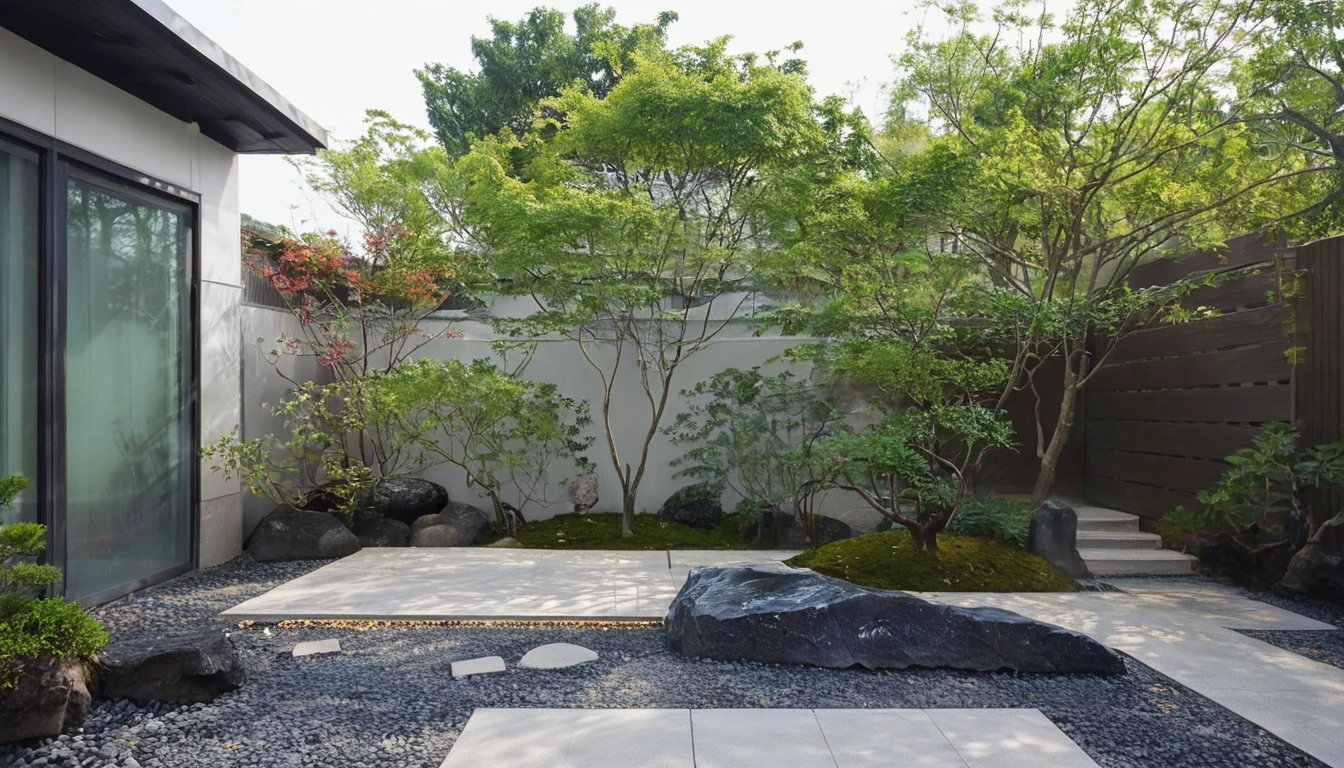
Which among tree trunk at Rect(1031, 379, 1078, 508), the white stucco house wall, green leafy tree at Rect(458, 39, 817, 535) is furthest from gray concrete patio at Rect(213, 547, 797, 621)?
tree trunk at Rect(1031, 379, 1078, 508)

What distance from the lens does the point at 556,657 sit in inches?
148

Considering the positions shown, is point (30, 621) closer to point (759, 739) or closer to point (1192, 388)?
point (759, 739)

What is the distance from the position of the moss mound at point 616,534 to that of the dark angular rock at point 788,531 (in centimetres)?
13

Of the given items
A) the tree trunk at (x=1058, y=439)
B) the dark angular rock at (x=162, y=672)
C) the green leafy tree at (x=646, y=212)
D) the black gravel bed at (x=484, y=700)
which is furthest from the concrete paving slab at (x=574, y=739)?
the tree trunk at (x=1058, y=439)

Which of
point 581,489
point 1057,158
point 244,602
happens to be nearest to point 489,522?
point 581,489

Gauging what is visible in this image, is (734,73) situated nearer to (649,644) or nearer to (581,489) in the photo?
(581,489)

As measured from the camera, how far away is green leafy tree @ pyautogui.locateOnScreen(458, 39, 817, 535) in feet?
20.5

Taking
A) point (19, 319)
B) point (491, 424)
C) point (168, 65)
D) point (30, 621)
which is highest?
point (168, 65)

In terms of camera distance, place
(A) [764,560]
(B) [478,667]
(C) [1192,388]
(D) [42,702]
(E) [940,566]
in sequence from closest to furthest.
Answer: (D) [42,702] → (B) [478,667] → (E) [940,566] → (A) [764,560] → (C) [1192,388]

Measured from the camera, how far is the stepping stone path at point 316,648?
383 cm

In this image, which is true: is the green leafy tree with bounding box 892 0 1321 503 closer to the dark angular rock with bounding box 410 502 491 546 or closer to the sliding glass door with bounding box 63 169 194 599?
the dark angular rock with bounding box 410 502 491 546

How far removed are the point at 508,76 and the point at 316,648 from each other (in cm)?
1379

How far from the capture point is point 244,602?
4.69m

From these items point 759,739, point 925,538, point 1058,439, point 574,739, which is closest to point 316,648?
point 574,739
